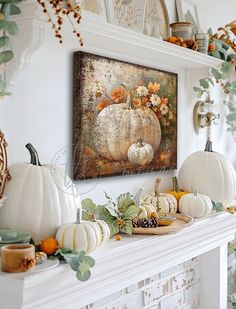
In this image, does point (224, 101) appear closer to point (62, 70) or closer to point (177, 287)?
point (177, 287)

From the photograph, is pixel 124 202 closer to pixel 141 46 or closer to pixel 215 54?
pixel 141 46

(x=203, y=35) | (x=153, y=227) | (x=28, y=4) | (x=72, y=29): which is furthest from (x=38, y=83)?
(x=203, y=35)

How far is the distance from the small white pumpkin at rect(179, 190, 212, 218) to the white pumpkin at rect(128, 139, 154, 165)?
0.23 m

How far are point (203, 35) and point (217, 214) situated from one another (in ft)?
2.66

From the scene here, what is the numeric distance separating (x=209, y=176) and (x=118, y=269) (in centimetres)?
88

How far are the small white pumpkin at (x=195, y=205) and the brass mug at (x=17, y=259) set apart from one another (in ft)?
3.07

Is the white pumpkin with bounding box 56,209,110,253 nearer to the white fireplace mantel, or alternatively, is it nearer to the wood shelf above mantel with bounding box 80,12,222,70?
the white fireplace mantel

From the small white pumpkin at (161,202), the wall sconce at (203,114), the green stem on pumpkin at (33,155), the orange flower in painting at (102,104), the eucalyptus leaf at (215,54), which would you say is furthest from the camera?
the wall sconce at (203,114)

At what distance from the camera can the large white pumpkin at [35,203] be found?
4.77 feet

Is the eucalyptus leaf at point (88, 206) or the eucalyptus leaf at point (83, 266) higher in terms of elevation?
the eucalyptus leaf at point (88, 206)

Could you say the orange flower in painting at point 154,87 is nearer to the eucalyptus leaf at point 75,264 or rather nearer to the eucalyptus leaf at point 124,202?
the eucalyptus leaf at point 124,202

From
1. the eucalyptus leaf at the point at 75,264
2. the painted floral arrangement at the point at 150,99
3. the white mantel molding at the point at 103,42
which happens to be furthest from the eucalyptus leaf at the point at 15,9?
the eucalyptus leaf at the point at 75,264

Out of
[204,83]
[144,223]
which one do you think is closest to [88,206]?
[144,223]

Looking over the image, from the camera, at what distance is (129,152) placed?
6.84 ft
